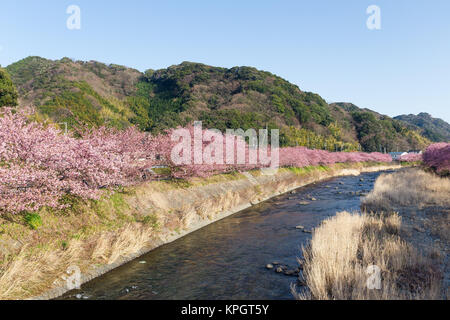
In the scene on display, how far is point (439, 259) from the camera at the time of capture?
1059cm

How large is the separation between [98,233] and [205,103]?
445 feet

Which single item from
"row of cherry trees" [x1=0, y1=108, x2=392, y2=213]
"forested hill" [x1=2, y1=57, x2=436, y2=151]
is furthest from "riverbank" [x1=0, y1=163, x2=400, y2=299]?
"forested hill" [x1=2, y1=57, x2=436, y2=151]

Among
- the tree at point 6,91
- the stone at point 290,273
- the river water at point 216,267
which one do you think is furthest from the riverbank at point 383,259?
the tree at point 6,91

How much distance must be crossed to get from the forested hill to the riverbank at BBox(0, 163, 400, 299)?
2683 inches

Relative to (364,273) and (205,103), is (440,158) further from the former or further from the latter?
(205,103)

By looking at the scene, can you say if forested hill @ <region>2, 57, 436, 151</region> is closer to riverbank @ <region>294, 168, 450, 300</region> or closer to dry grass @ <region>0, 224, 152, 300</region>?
dry grass @ <region>0, 224, 152, 300</region>

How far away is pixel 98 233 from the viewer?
13383 millimetres

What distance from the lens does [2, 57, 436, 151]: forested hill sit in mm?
105763

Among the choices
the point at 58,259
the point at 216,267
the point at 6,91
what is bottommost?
the point at 216,267

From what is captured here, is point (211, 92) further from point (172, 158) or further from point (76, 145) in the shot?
point (76, 145)

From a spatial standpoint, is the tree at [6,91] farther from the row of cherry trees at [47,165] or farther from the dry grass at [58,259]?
the dry grass at [58,259]

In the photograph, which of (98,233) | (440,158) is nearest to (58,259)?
(98,233)

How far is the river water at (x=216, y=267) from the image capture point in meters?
9.91

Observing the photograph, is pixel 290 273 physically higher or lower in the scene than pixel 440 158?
lower
